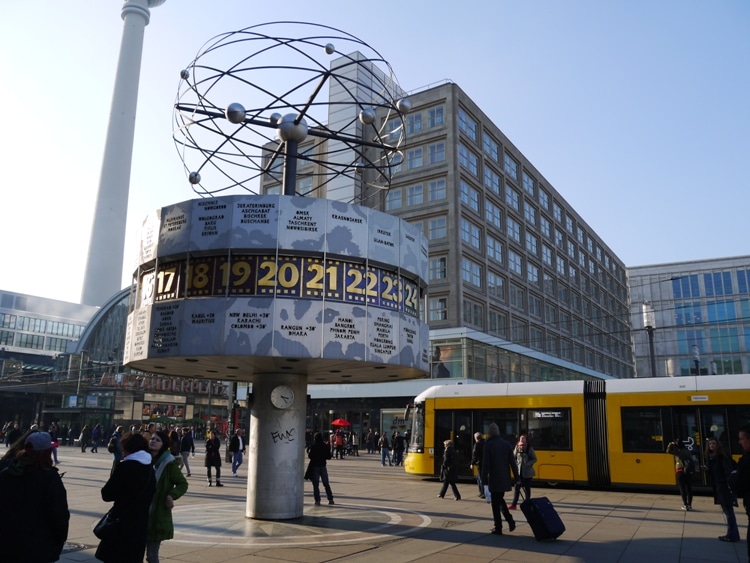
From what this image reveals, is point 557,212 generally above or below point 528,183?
below

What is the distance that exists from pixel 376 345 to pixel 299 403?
248 cm

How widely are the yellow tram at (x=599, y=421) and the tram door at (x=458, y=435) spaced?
37mm

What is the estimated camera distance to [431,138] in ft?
160

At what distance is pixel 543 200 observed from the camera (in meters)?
65.4

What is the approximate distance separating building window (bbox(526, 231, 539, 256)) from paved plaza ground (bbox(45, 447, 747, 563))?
43.0 m

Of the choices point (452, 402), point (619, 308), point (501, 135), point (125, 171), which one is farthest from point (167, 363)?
point (125, 171)

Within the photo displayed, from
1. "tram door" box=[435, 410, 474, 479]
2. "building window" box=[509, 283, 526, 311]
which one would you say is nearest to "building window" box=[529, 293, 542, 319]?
"building window" box=[509, 283, 526, 311]

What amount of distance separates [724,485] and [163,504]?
32.2 feet

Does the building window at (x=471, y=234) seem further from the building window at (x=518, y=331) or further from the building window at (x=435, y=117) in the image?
the building window at (x=518, y=331)

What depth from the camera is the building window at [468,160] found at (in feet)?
159

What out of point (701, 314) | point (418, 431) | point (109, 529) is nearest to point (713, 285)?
point (701, 314)

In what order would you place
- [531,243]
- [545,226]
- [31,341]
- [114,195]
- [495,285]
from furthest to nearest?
1. [114,195]
2. [31,341]
3. [545,226]
4. [531,243]
5. [495,285]

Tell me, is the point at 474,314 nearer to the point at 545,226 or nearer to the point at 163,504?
the point at 545,226

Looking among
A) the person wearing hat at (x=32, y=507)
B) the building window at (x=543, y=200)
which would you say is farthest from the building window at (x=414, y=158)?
the person wearing hat at (x=32, y=507)
